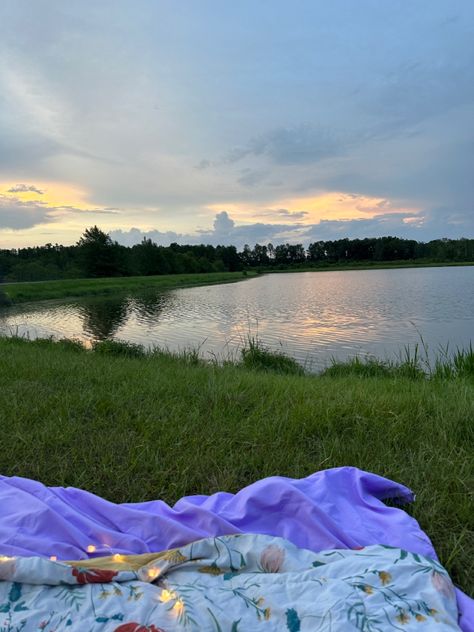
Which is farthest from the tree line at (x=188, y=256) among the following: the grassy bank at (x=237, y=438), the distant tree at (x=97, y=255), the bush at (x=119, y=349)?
the grassy bank at (x=237, y=438)

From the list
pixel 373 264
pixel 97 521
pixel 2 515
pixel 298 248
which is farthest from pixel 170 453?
pixel 298 248

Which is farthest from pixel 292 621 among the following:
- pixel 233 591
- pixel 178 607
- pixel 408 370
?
pixel 408 370

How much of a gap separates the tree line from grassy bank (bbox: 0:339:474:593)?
4624 cm

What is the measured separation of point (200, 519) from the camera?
1920mm

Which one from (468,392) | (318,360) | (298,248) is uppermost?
(298,248)

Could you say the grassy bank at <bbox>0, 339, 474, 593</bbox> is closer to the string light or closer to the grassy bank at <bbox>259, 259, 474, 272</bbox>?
the string light

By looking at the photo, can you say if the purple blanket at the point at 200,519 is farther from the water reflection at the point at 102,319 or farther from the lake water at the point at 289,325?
the water reflection at the point at 102,319

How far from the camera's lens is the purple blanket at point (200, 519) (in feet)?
5.93

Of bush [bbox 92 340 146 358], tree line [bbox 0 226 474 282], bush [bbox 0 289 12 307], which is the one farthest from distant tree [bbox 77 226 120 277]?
bush [bbox 92 340 146 358]

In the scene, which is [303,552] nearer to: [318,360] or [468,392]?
[468,392]

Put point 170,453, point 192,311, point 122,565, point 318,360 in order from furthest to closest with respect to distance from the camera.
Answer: point 192,311
point 318,360
point 170,453
point 122,565

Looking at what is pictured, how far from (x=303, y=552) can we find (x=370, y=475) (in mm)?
741

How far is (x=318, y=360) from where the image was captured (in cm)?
923

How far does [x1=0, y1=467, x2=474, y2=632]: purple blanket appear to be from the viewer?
181cm
